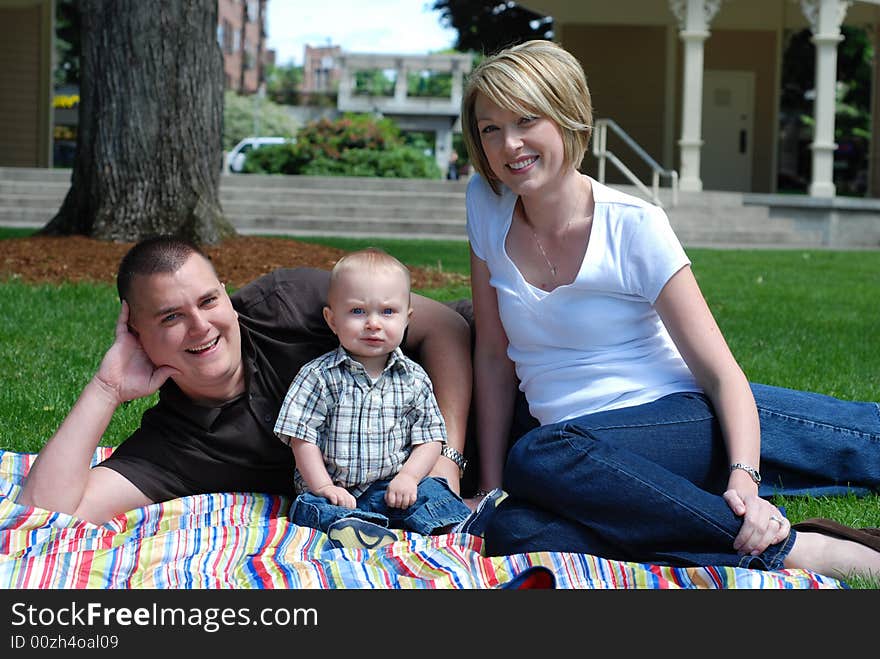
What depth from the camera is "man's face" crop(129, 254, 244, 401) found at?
3.35 metres

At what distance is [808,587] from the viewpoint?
9.44 feet

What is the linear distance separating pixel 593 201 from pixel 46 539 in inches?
73.0

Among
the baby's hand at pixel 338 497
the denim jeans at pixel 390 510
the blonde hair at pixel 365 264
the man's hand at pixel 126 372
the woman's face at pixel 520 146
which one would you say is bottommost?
the denim jeans at pixel 390 510

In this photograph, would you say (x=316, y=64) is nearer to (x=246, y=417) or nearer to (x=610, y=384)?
(x=246, y=417)

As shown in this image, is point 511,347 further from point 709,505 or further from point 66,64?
point 66,64

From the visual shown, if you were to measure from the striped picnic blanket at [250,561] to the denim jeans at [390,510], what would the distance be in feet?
0.15

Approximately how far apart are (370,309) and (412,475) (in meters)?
0.50

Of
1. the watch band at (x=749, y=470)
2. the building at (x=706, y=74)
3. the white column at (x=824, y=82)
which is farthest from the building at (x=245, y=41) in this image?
the watch band at (x=749, y=470)

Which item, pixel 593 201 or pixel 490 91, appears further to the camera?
pixel 593 201

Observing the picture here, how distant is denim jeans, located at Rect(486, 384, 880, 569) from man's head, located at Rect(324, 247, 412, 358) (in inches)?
20.3

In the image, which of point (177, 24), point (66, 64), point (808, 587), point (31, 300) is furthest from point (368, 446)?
point (66, 64)

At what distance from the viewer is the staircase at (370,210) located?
16750mm

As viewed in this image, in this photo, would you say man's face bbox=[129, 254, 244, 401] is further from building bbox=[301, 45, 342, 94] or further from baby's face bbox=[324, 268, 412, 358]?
building bbox=[301, 45, 342, 94]

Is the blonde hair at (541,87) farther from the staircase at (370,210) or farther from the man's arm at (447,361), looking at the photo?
the staircase at (370,210)
